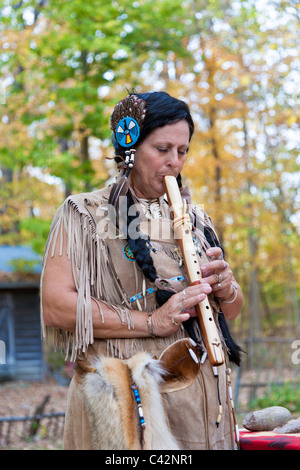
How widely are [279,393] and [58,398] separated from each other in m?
5.53

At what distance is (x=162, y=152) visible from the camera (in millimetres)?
2051

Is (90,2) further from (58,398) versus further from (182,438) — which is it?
(182,438)

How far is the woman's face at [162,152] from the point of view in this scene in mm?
2039

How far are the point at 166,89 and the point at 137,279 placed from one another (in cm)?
1345

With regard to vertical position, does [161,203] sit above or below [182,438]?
above

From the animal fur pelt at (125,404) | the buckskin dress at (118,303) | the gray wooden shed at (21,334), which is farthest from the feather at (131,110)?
the gray wooden shed at (21,334)

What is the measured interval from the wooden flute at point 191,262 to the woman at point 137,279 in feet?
0.14

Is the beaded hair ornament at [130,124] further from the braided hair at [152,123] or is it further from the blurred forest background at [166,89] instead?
the blurred forest background at [166,89]

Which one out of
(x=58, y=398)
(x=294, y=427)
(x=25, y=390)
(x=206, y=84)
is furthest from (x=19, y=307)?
(x=294, y=427)

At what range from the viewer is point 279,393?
28.1 feet

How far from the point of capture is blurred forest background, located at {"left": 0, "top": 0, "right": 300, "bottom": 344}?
11430 millimetres

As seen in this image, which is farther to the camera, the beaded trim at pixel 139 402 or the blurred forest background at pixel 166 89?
the blurred forest background at pixel 166 89

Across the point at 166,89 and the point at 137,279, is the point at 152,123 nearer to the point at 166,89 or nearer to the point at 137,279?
the point at 137,279
